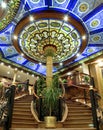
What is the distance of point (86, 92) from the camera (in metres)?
9.11

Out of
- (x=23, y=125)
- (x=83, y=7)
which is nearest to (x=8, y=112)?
(x=23, y=125)

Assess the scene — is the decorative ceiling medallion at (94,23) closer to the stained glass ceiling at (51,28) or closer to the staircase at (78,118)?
the stained glass ceiling at (51,28)

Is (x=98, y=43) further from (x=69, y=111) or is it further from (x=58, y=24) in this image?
(x=69, y=111)

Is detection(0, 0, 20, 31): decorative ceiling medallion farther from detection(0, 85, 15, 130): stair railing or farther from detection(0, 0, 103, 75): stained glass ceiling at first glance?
detection(0, 85, 15, 130): stair railing

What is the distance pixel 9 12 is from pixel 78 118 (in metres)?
5.32

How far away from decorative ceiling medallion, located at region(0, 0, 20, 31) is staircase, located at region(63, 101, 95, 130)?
4.90 meters

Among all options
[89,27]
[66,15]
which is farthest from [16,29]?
[89,27]

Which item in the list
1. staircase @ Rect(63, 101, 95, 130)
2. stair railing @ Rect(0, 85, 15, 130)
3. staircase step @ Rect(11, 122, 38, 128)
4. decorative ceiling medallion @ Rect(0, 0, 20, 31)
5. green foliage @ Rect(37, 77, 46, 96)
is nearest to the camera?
stair railing @ Rect(0, 85, 15, 130)

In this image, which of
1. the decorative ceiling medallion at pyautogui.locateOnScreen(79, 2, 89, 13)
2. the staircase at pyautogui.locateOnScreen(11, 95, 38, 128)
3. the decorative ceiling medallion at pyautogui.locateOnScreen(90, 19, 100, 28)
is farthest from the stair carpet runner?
the decorative ceiling medallion at pyautogui.locateOnScreen(79, 2, 89, 13)

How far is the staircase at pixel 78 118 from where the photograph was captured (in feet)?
15.7

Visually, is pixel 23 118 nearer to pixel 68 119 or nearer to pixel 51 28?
pixel 68 119

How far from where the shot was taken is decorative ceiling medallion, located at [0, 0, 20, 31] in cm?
606

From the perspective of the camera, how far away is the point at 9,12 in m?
6.42

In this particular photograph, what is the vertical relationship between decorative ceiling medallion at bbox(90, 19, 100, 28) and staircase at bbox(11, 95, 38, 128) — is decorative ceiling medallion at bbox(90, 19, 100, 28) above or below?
above
